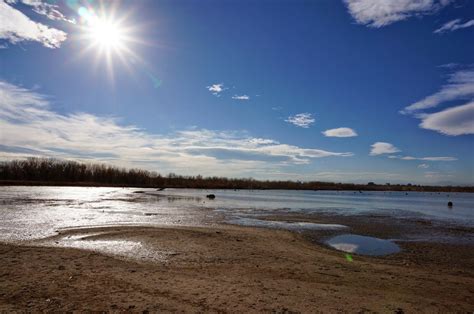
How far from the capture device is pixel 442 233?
19.4 metres

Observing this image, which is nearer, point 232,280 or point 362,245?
point 232,280

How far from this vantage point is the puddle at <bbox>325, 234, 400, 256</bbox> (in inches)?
545

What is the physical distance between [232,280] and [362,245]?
9.21m

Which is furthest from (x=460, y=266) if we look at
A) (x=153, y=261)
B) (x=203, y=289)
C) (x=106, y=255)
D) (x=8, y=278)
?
(x=8, y=278)

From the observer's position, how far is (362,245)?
1536 cm

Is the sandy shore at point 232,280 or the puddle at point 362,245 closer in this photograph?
the sandy shore at point 232,280

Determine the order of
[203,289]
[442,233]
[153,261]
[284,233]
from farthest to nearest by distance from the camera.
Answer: [442,233] → [284,233] → [153,261] → [203,289]

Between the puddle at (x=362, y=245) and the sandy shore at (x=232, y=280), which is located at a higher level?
the sandy shore at (x=232, y=280)

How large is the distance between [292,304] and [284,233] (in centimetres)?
1071

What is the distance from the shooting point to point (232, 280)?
828 centimetres

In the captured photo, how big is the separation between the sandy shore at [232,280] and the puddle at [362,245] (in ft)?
3.67

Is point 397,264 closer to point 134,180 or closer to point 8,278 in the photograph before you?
point 8,278

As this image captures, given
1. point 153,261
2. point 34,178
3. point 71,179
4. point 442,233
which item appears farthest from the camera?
point 71,179

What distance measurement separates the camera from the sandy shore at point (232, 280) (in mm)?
6613
